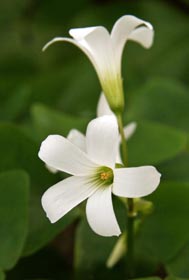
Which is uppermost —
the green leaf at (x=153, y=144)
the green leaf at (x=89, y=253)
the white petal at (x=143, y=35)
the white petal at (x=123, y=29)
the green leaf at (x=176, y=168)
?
the white petal at (x=123, y=29)

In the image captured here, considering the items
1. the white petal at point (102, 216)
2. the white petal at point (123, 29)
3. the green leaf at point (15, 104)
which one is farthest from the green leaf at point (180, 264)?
the green leaf at point (15, 104)

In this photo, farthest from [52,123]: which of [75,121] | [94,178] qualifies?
[94,178]

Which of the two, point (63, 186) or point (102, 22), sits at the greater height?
point (63, 186)

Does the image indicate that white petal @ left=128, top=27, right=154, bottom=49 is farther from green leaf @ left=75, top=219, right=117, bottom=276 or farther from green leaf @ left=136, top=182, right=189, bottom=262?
green leaf @ left=75, top=219, right=117, bottom=276

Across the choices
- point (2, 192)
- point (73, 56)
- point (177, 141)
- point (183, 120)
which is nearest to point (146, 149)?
point (177, 141)

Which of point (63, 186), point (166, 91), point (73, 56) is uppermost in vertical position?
point (63, 186)

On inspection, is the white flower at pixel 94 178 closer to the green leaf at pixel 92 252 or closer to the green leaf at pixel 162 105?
the green leaf at pixel 92 252

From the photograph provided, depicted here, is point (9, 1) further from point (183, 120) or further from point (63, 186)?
point (63, 186)

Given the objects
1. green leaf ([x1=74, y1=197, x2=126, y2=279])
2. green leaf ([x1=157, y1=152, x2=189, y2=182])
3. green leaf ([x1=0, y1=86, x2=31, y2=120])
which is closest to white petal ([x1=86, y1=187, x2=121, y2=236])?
green leaf ([x1=74, y1=197, x2=126, y2=279])
